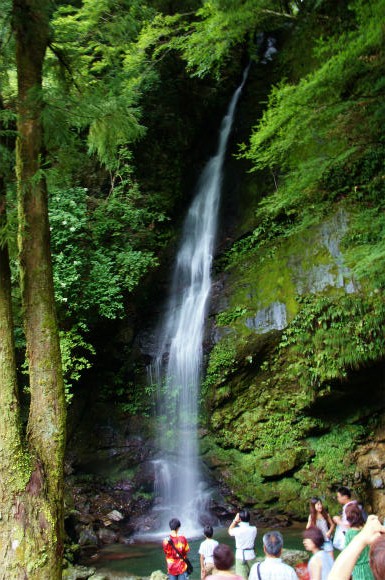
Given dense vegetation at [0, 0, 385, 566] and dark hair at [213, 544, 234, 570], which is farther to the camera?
dense vegetation at [0, 0, 385, 566]

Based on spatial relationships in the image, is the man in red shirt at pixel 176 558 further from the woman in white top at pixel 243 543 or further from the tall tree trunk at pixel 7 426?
the tall tree trunk at pixel 7 426

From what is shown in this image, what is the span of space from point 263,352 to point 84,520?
521 cm

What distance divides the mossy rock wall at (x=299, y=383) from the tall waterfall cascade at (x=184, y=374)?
1.69 ft

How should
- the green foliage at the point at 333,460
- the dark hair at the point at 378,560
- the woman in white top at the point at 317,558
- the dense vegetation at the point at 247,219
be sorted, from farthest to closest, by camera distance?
the green foliage at the point at 333,460 < the dense vegetation at the point at 247,219 < the woman in white top at the point at 317,558 < the dark hair at the point at 378,560

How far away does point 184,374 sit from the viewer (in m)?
11.2

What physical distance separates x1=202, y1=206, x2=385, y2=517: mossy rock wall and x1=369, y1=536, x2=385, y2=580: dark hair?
7867 millimetres

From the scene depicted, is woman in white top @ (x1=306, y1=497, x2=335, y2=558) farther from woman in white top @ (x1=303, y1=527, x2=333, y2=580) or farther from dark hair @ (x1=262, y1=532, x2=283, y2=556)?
dark hair @ (x1=262, y1=532, x2=283, y2=556)

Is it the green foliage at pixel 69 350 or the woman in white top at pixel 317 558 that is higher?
the green foliage at pixel 69 350

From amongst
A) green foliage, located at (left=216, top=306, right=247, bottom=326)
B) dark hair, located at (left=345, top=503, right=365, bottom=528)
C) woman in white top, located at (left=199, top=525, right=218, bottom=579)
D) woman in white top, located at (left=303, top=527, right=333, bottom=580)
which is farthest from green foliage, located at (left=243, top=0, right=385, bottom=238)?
woman in white top, located at (left=199, top=525, right=218, bottom=579)

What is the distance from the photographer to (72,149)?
5.80 m

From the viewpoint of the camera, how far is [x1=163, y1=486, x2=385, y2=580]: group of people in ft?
5.76

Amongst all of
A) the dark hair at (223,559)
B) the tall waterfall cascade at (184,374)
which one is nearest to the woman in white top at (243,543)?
the dark hair at (223,559)

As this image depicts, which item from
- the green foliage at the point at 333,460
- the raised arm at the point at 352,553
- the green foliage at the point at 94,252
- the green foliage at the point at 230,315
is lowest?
the green foliage at the point at 333,460

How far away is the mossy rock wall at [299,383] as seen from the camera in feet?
30.2
